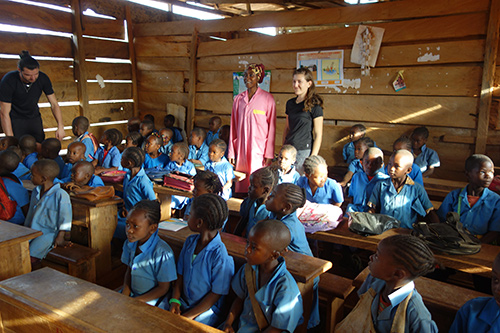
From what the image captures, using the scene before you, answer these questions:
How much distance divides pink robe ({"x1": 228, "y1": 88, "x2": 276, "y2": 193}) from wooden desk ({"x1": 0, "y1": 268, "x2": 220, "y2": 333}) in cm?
300

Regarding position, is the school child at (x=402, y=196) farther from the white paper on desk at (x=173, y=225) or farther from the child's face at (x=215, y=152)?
the child's face at (x=215, y=152)

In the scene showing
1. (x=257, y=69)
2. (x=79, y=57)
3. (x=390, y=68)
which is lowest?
(x=257, y=69)

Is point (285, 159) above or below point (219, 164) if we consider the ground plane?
above

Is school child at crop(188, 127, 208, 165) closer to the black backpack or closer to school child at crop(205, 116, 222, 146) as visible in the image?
school child at crop(205, 116, 222, 146)

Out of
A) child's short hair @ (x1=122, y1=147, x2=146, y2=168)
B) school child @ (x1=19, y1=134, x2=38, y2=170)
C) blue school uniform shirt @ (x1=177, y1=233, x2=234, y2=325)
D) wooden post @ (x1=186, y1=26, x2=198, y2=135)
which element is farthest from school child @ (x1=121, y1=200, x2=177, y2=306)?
wooden post @ (x1=186, y1=26, x2=198, y2=135)

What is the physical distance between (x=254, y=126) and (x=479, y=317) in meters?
3.32

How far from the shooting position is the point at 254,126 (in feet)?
15.4

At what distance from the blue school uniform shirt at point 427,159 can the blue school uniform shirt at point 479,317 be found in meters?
3.71

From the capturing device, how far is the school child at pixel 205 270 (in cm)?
219

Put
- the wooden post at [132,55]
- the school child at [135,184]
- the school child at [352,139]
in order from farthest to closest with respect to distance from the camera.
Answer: the wooden post at [132,55], the school child at [352,139], the school child at [135,184]

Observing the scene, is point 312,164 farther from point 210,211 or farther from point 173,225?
point 210,211

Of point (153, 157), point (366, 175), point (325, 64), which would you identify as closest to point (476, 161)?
point (366, 175)

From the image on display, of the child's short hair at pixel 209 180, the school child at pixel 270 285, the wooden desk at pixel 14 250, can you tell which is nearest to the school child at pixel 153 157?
the child's short hair at pixel 209 180

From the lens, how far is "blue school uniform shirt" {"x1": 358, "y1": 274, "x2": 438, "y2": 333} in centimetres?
164
